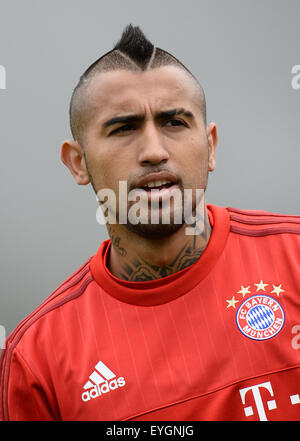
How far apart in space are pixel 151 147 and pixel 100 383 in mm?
640

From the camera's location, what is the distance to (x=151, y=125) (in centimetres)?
137

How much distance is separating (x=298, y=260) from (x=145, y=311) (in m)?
0.45

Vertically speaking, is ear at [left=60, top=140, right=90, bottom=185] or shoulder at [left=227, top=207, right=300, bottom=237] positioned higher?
ear at [left=60, top=140, right=90, bottom=185]

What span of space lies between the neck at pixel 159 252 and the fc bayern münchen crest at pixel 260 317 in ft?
0.70

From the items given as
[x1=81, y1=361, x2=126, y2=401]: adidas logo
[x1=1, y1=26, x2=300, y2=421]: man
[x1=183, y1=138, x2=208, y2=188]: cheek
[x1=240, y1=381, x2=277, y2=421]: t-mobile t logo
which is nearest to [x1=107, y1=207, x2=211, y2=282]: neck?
[x1=1, y1=26, x2=300, y2=421]: man

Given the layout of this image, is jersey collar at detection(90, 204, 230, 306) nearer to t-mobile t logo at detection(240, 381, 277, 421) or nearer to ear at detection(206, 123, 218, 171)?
ear at detection(206, 123, 218, 171)

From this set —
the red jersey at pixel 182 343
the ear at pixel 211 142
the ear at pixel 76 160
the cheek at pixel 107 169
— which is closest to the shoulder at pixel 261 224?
the red jersey at pixel 182 343

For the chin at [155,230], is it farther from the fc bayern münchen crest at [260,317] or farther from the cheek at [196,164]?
the fc bayern münchen crest at [260,317]

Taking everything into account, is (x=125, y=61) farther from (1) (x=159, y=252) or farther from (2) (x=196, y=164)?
(1) (x=159, y=252)

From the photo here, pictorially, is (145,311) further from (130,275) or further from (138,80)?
(138,80)

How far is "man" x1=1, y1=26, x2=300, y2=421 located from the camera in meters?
1.28

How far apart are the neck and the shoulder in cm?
9
